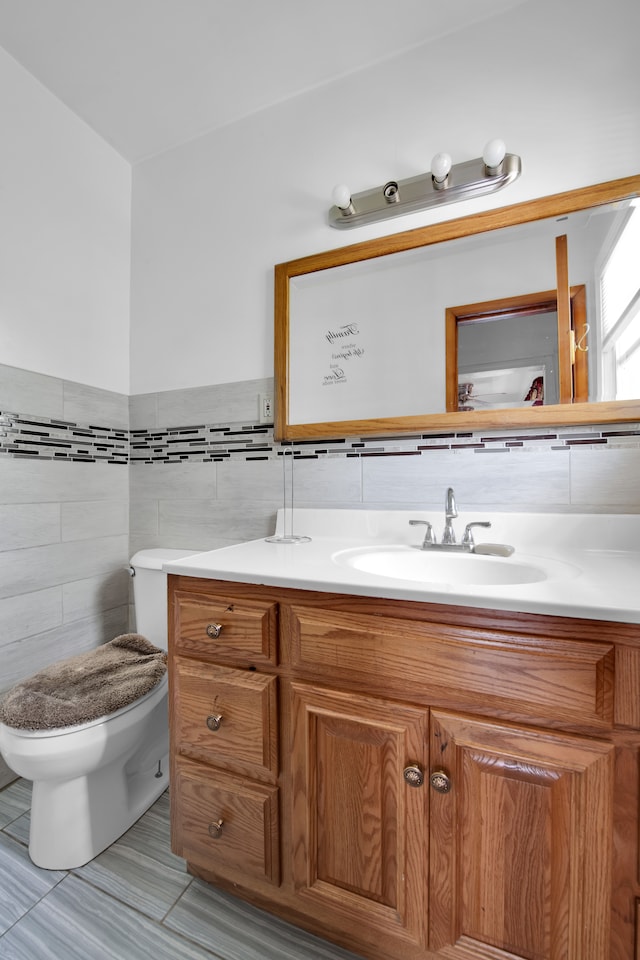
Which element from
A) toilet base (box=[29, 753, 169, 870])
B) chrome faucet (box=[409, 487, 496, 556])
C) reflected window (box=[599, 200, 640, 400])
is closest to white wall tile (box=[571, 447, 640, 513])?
reflected window (box=[599, 200, 640, 400])

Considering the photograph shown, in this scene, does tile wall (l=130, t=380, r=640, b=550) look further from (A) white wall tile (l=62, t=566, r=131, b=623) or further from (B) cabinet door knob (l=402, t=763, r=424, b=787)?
(B) cabinet door knob (l=402, t=763, r=424, b=787)

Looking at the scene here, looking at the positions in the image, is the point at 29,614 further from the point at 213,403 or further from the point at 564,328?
the point at 564,328

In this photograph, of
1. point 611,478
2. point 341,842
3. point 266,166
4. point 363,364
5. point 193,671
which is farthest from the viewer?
point 266,166

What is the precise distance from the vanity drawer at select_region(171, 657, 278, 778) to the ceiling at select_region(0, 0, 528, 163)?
184 cm

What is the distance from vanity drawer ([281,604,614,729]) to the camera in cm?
68

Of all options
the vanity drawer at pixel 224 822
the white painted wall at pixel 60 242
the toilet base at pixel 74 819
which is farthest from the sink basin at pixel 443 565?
the white painted wall at pixel 60 242

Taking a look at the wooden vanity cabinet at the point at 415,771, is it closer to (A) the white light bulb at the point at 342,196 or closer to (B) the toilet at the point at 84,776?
(B) the toilet at the point at 84,776

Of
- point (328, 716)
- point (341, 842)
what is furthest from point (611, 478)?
point (341, 842)

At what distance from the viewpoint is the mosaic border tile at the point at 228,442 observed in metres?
1.18

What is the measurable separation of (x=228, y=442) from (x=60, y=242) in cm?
97

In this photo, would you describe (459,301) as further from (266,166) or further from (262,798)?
(262,798)

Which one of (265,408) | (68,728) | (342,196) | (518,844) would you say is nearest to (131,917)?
(68,728)

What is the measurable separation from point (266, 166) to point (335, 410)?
96 cm

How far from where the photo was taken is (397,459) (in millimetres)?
1369
